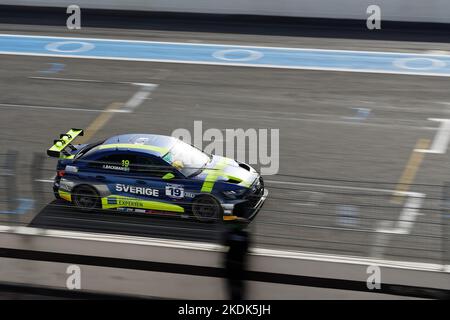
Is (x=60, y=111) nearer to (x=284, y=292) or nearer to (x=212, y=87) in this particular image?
(x=212, y=87)

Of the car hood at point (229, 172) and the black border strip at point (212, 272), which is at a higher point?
the black border strip at point (212, 272)

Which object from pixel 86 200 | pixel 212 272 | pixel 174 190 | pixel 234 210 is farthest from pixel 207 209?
pixel 212 272

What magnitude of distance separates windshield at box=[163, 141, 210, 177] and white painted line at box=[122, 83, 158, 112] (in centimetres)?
512

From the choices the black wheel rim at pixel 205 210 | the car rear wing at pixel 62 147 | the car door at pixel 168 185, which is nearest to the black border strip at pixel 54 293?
the black wheel rim at pixel 205 210

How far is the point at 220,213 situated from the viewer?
12.7 metres

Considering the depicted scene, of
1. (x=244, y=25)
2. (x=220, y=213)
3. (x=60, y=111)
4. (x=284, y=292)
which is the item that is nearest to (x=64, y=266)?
(x=284, y=292)

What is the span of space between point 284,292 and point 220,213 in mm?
4414

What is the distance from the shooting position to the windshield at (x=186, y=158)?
1323cm

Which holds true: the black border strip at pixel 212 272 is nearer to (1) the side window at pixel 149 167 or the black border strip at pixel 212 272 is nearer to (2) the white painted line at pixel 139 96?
(1) the side window at pixel 149 167

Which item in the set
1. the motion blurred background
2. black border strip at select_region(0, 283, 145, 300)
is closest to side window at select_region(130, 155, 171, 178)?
the motion blurred background

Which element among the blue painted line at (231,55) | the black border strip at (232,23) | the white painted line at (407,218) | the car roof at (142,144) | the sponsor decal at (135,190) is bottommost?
the white painted line at (407,218)

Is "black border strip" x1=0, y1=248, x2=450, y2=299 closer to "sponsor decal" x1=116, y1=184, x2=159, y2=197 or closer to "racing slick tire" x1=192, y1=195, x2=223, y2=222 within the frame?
"racing slick tire" x1=192, y1=195, x2=223, y2=222

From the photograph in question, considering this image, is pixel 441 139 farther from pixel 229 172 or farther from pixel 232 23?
pixel 232 23

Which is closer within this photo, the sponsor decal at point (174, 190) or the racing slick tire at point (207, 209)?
the racing slick tire at point (207, 209)
